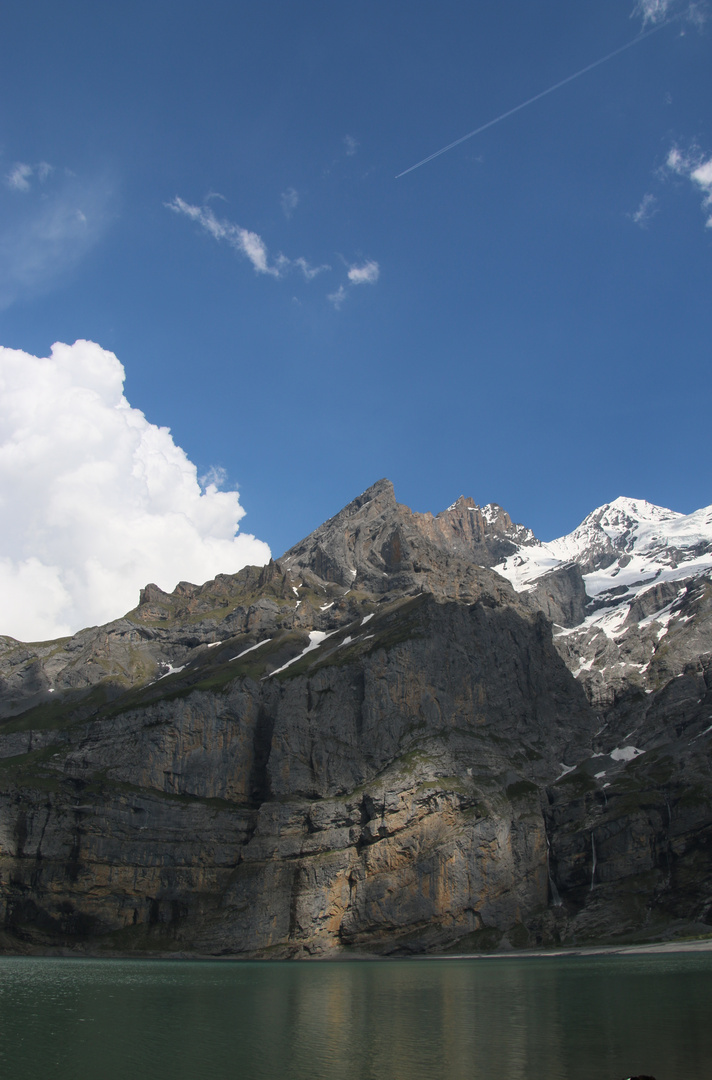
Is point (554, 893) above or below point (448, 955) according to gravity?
above

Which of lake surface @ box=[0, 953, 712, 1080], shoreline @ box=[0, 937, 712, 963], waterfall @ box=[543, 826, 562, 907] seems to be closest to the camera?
lake surface @ box=[0, 953, 712, 1080]

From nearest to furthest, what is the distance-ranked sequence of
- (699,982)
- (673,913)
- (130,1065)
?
(130,1065), (699,982), (673,913)

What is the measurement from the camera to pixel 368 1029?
54.1 m

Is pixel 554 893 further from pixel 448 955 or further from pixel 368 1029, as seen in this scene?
pixel 368 1029

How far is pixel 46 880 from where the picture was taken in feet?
577

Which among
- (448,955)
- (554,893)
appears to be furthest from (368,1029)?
(554,893)

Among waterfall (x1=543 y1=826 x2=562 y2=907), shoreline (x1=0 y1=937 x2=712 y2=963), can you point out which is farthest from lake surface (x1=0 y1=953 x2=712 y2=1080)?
waterfall (x1=543 y1=826 x2=562 y2=907)

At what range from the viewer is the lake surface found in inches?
1570

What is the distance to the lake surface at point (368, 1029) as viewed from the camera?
131ft

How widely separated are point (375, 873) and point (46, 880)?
76.0 metres

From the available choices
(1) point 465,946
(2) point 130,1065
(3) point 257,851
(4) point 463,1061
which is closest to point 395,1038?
(4) point 463,1061

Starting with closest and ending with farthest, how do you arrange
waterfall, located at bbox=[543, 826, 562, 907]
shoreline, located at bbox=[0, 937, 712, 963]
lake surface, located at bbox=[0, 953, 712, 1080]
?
lake surface, located at bbox=[0, 953, 712, 1080] < shoreline, located at bbox=[0, 937, 712, 963] < waterfall, located at bbox=[543, 826, 562, 907]

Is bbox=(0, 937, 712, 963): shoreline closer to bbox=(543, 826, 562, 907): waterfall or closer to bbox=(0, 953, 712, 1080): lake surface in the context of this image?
bbox=(543, 826, 562, 907): waterfall

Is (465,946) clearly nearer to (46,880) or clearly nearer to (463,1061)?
(46,880)
